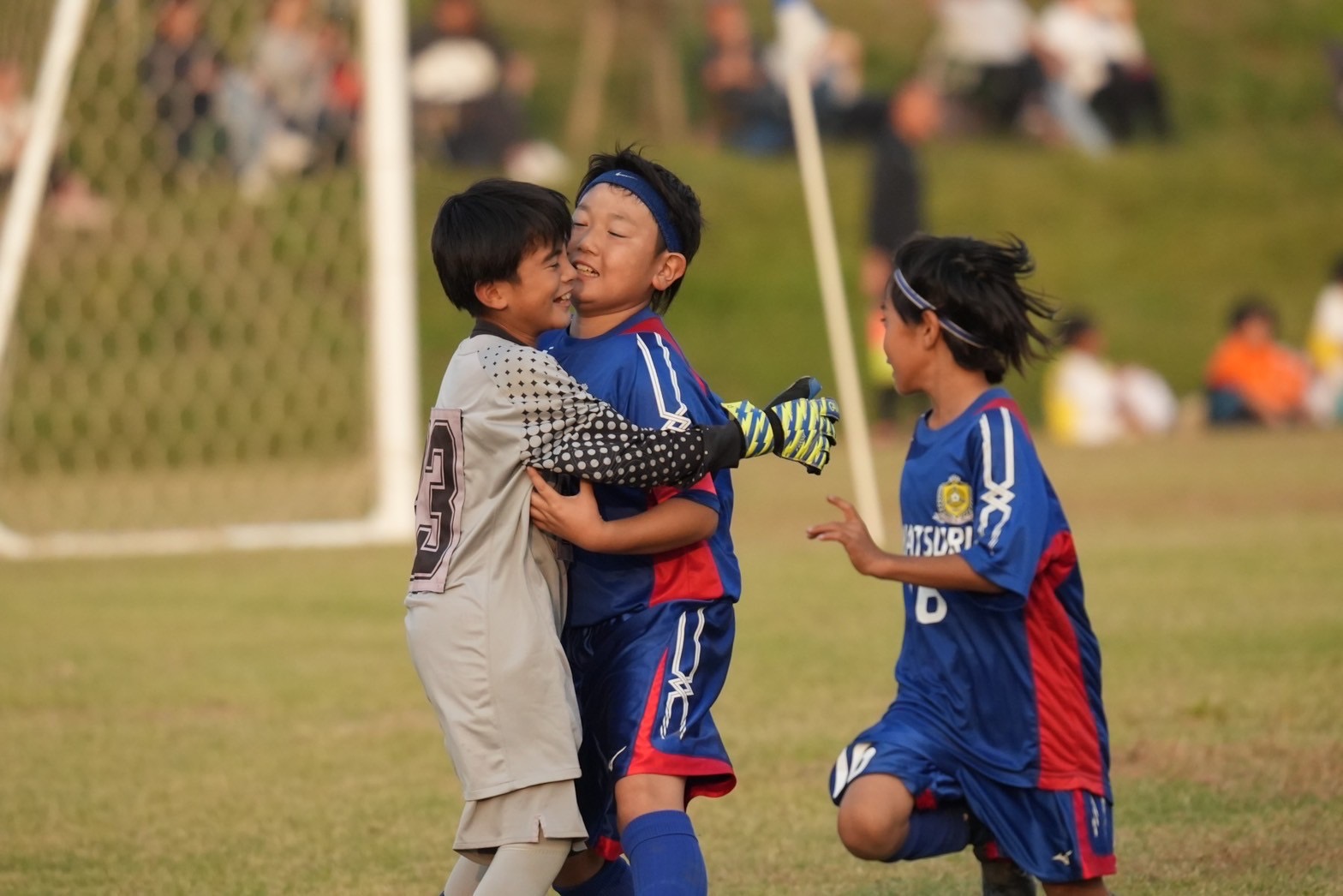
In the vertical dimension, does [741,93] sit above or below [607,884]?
above

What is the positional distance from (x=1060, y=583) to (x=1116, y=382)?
12.3m

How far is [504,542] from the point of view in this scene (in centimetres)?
339

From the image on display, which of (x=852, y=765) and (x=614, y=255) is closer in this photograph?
(x=614, y=255)

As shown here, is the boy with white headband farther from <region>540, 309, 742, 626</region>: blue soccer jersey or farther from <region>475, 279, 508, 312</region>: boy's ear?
<region>475, 279, 508, 312</region>: boy's ear

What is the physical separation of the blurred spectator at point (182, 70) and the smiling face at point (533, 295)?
30.2 feet

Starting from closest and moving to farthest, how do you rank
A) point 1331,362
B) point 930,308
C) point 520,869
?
point 520,869, point 930,308, point 1331,362

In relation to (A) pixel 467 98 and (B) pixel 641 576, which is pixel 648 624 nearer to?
(B) pixel 641 576

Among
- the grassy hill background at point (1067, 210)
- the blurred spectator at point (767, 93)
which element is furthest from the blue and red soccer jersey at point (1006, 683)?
the blurred spectator at point (767, 93)

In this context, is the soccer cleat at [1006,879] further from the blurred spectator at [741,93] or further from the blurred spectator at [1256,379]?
the blurred spectator at [741,93]

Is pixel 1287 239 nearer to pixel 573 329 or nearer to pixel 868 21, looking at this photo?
pixel 868 21

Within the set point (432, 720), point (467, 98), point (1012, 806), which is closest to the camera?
point (1012, 806)

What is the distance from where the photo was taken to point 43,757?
5.75m

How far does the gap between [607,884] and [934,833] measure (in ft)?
2.15

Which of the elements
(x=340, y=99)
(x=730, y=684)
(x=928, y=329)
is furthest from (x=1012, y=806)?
(x=340, y=99)
